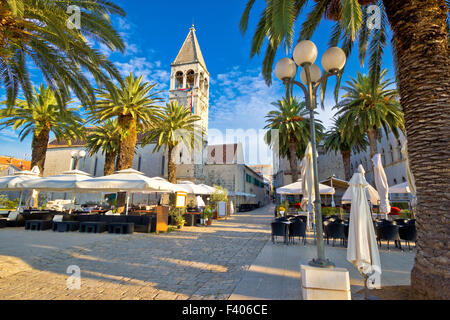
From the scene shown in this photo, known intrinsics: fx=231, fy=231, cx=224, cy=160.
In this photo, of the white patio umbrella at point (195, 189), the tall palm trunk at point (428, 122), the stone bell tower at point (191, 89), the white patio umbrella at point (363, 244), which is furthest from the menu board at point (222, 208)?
the tall palm trunk at point (428, 122)

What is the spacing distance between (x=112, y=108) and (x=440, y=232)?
54.2 feet

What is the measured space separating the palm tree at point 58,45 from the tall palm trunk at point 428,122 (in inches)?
271

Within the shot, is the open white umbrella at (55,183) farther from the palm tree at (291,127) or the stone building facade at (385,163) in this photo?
the stone building facade at (385,163)

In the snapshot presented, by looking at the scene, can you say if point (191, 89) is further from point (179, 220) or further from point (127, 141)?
point (179, 220)

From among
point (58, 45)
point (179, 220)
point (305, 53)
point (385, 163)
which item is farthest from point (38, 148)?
point (385, 163)

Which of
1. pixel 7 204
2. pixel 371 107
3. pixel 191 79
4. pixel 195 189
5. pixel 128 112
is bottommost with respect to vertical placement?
pixel 7 204

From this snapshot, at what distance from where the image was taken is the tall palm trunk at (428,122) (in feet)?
10.2

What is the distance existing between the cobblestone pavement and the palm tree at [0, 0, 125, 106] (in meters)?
5.14

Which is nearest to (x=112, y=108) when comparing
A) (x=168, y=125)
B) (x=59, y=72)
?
(x=168, y=125)

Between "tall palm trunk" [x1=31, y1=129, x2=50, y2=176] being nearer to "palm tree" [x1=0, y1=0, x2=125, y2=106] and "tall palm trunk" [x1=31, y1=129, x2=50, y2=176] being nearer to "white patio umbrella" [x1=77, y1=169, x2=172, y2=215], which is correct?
"white patio umbrella" [x1=77, y1=169, x2=172, y2=215]

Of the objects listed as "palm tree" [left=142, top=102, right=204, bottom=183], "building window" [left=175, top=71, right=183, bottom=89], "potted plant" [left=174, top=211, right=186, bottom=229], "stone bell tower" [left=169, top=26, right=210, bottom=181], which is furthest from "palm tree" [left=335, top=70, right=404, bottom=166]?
"building window" [left=175, top=71, right=183, bottom=89]

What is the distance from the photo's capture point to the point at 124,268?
530cm

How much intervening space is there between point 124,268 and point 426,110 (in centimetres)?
647

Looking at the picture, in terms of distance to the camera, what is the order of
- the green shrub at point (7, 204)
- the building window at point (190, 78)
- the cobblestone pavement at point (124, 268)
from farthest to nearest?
1. the building window at point (190, 78)
2. the green shrub at point (7, 204)
3. the cobblestone pavement at point (124, 268)
